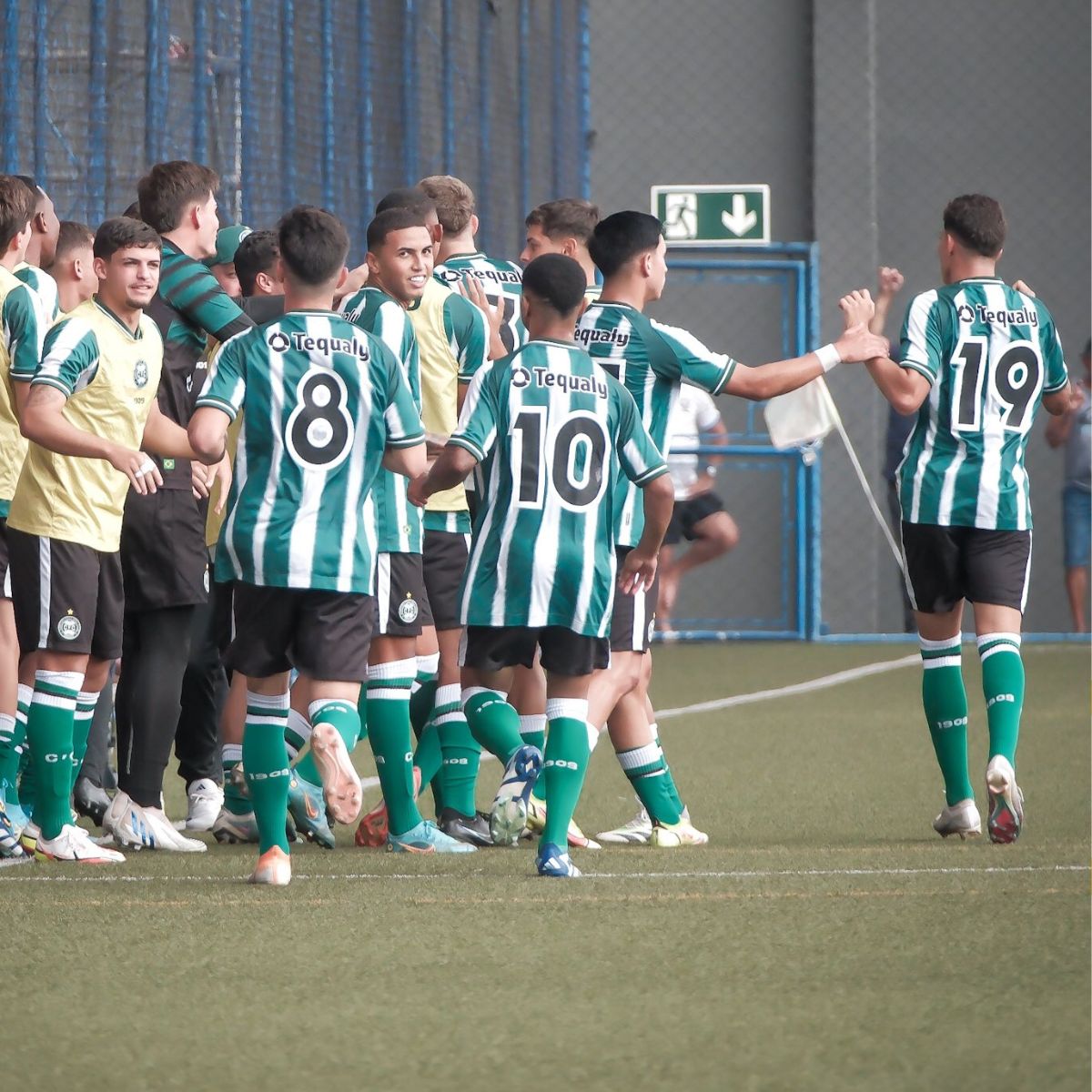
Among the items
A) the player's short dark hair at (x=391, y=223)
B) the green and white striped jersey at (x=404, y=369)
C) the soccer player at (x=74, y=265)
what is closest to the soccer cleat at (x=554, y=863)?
the green and white striped jersey at (x=404, y=369)

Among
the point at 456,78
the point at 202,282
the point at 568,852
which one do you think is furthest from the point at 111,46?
the point at 568,852

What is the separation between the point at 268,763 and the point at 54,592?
2.71 feet

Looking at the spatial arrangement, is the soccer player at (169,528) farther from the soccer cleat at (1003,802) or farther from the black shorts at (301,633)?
the soccer cleat at (1003,802)

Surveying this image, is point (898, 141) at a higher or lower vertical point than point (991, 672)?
higher

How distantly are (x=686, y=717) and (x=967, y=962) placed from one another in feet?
17.8

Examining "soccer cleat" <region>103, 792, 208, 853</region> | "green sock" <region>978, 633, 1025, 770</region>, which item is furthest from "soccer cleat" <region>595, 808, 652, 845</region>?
"soccer cleat" <region>103, 792, 208, 853</region>

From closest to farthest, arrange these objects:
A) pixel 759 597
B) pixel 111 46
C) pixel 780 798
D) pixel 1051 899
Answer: pixel 1051 899 < pixel 780 798 < pixel 111 46 < pixel 759 597

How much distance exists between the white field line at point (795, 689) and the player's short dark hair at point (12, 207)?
176 inches

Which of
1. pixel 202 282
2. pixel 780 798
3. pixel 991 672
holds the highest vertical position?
pixel 202 282

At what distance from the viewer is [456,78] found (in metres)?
10.9

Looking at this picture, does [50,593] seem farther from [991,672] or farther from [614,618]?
[991,672]

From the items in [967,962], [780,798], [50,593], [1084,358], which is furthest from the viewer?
[1084,358]

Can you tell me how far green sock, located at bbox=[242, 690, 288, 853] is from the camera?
467cm

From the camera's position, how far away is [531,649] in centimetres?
498
